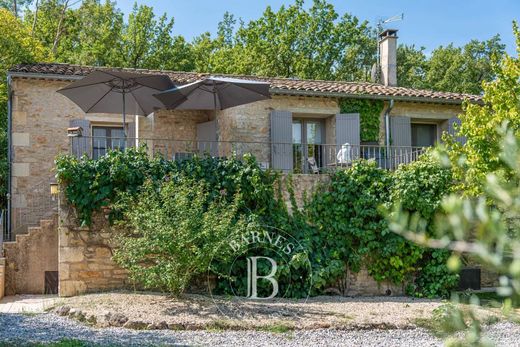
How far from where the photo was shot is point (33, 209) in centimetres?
1358

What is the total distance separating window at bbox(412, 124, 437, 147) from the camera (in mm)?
16909

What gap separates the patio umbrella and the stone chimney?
890 cm

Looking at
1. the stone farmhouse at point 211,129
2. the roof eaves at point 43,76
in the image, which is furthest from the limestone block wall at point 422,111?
the roof eaves at point 43,76

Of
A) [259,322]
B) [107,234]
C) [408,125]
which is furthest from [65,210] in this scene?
[408,125]

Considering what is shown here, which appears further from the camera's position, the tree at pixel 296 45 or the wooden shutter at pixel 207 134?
the tree at pixel 296 45

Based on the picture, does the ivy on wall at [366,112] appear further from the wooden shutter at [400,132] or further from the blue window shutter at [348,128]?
the wooden shutter at [400,132]

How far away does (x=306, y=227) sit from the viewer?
11.4 metres

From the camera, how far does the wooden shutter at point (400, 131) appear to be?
52.0 ft

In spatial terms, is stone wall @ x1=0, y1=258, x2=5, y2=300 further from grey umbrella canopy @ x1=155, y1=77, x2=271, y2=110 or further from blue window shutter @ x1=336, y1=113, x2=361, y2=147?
blue window shutter @ x1=336, y1=113, x2=361, y2=147

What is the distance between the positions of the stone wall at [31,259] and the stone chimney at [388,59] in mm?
11800

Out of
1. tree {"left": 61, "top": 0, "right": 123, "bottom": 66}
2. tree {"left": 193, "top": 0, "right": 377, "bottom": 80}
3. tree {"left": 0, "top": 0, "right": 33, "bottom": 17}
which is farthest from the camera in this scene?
tree {"left": 0, "top": 0, "right": 33, "bottom": 17}

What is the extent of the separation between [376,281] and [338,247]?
106 centimetres

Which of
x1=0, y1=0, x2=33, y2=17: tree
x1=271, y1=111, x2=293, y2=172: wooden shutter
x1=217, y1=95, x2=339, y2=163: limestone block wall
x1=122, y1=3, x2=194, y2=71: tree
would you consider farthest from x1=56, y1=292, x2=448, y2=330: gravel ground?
x1=0, y1=0, x2=33, y2=17: tree

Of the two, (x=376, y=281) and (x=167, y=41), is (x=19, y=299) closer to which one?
(x=376, y=281)
